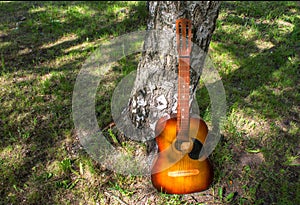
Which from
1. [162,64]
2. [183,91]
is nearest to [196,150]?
[183,91]

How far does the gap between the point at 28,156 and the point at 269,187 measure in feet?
8.72

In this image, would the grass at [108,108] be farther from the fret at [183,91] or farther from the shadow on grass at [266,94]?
the fret at [183,91]

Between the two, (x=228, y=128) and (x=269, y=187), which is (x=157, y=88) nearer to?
(x=228, y=128)

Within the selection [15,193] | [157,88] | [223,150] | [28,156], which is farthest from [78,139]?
[223,150]

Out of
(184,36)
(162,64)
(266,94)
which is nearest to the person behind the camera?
(184,36)

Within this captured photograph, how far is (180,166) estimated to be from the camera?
2.25 meters

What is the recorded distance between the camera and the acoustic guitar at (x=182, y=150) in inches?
88.0

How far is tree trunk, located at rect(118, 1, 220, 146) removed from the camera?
2.12m

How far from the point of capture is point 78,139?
3.09 m

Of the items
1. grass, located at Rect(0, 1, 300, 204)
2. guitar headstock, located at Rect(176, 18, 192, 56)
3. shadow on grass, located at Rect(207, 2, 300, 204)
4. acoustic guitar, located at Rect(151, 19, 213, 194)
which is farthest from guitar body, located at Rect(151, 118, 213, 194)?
guitar headstock, located at Rect(176, 18, 192, 56)

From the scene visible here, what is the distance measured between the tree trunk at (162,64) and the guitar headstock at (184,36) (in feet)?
0.17

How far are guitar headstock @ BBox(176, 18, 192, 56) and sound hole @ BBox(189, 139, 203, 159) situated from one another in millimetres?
820

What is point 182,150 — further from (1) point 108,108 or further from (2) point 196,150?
(1) point 108,108

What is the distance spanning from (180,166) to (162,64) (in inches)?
38.4
